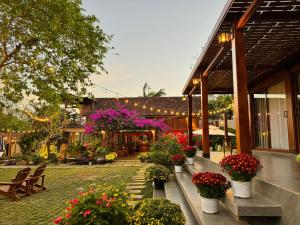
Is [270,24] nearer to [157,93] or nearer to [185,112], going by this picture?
[185,112]

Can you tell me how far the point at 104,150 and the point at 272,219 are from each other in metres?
16.2

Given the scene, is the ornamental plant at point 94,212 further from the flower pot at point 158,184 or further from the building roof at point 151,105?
the building roof at point 151,105

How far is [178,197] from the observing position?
5.57m

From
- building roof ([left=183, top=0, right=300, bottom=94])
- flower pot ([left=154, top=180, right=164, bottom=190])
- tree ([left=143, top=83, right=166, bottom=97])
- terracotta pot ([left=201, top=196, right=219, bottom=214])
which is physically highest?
tree ([left=143, top=83, right=166, bottom=97])

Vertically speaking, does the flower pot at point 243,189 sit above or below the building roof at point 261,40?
below

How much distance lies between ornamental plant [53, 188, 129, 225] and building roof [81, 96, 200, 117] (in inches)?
772

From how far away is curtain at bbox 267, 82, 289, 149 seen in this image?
8.86m

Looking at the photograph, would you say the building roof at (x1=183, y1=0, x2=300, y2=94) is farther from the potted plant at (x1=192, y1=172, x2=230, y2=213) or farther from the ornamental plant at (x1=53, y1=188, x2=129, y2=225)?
the ornamental plant at (x1=53, y1=188, x2=129, y2=225)

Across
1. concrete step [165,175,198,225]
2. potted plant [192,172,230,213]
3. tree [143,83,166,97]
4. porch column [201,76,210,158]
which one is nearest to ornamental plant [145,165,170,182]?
concrete step [165,175,198,225]

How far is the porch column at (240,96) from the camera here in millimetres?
4430

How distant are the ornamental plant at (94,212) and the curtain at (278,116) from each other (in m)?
8.01

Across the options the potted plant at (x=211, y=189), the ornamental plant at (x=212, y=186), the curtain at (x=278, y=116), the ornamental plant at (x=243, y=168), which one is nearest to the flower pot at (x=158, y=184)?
the potted plant at (x=211, y=189)

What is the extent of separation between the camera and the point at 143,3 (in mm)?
15180

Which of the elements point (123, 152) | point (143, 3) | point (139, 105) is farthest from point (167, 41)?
point (123, 152)
